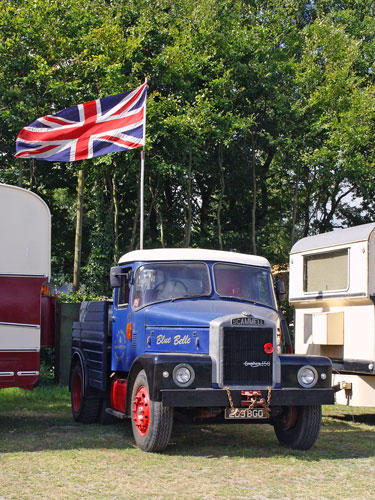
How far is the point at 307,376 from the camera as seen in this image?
8.69 m

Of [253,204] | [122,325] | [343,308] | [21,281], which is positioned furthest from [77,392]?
[253,204]

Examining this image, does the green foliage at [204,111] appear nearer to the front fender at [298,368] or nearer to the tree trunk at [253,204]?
the tree trunk at [253,204]

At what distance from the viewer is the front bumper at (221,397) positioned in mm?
8086

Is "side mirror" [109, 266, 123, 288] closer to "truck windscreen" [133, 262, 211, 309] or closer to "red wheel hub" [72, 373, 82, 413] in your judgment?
"truck windscreen" [133, 262, 211, 309]

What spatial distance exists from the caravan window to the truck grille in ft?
12.0

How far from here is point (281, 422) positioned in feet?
30.2

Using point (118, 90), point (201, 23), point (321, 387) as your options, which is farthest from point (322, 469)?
point (201, 23)

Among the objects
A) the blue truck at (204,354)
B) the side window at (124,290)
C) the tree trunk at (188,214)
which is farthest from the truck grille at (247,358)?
the tree trunk at (188,214)

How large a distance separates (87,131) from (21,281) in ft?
27.4

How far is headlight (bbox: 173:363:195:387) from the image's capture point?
8172 millimetres

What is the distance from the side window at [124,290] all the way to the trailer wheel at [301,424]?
2.68 meters

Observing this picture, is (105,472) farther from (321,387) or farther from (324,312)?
(324,312)

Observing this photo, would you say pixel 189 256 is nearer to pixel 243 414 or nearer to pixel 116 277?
pixel 116 277

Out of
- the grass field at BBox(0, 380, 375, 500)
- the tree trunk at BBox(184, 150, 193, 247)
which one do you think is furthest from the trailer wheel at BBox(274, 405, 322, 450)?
the tree trunk at BBox(184, 150, 193, 247)
